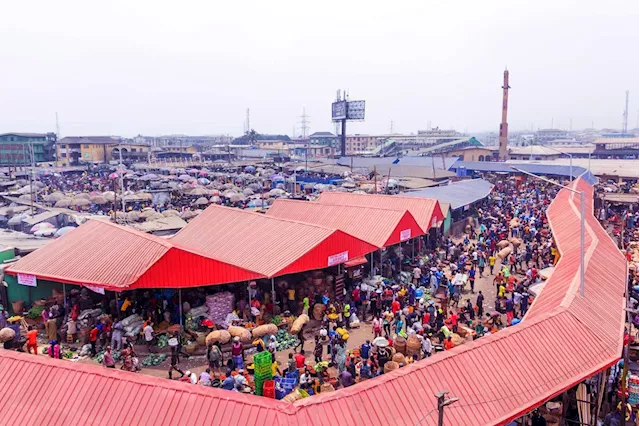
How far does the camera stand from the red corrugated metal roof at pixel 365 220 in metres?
23.8

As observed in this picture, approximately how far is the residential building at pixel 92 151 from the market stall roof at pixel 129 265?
3207 inches

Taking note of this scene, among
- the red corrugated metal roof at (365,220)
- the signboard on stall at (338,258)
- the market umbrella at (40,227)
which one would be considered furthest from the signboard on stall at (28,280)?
the market umbrella at (40,227)

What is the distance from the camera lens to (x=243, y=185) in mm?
57062

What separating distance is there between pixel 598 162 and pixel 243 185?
46161 millimetres

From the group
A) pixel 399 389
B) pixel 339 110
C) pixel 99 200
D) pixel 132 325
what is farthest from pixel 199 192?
pixel 339 110

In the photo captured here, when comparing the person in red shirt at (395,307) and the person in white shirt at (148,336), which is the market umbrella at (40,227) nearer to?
the person in white shirt at (148,336)

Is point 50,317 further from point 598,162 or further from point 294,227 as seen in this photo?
point 598,162

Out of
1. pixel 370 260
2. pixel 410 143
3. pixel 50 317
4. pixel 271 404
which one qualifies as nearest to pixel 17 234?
pixel 50 317

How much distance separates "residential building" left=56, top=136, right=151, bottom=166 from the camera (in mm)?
96625

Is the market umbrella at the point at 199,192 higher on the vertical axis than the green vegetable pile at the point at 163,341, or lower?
higher

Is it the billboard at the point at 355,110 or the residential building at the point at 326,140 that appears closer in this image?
the billboard at the point at 355,110

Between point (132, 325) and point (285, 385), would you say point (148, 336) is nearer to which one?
point (132, 325)

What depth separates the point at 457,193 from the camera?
131ft

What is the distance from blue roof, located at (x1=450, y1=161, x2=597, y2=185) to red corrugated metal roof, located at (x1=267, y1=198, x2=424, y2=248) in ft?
92.1
